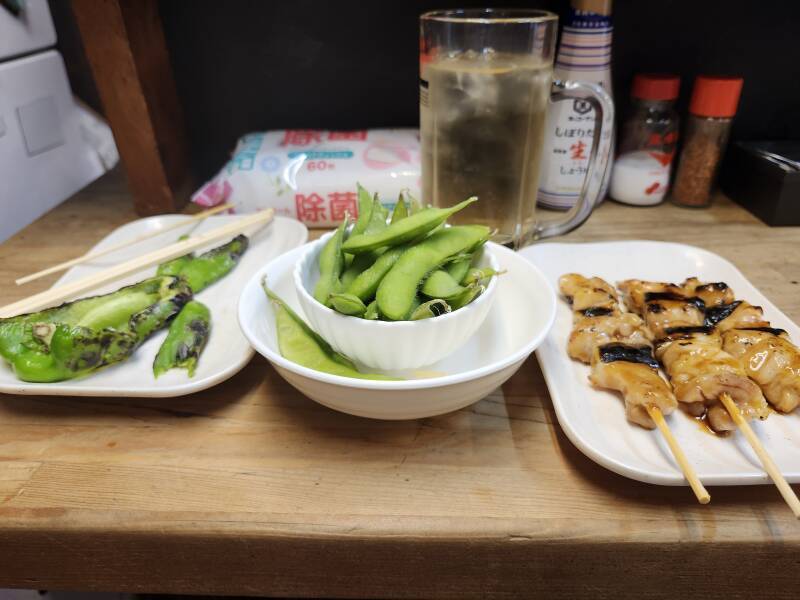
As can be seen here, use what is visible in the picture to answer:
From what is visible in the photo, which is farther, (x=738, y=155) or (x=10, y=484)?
(x=738, y=155)

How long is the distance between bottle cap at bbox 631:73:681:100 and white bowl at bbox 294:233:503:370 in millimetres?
911

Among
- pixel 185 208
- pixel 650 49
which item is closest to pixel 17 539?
pixel 185 208

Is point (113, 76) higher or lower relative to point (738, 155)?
higher

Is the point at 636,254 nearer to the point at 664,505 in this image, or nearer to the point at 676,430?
the point at 676,430

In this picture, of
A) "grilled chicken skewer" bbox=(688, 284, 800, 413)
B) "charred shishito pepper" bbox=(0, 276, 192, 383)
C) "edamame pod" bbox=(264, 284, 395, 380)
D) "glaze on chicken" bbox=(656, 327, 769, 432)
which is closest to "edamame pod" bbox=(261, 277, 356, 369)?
"edamame pod" bbox=(264, 284, 395, 380)

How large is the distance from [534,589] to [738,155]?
1.29m

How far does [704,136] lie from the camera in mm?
1331

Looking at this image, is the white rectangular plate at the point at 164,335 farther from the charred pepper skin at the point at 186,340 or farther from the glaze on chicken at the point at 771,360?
the glaze on chicken at the point at 771,360

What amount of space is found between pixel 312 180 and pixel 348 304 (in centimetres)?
76

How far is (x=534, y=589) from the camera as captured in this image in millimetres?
640

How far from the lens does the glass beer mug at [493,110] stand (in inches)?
39.2

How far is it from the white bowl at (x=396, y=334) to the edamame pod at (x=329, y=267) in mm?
27

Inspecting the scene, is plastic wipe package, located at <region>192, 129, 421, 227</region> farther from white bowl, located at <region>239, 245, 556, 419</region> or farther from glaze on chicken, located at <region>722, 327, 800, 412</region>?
glaze on chicken, located at <region>722, 327, 800, 412</region>

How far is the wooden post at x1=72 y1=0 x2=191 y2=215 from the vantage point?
3.85 ft
